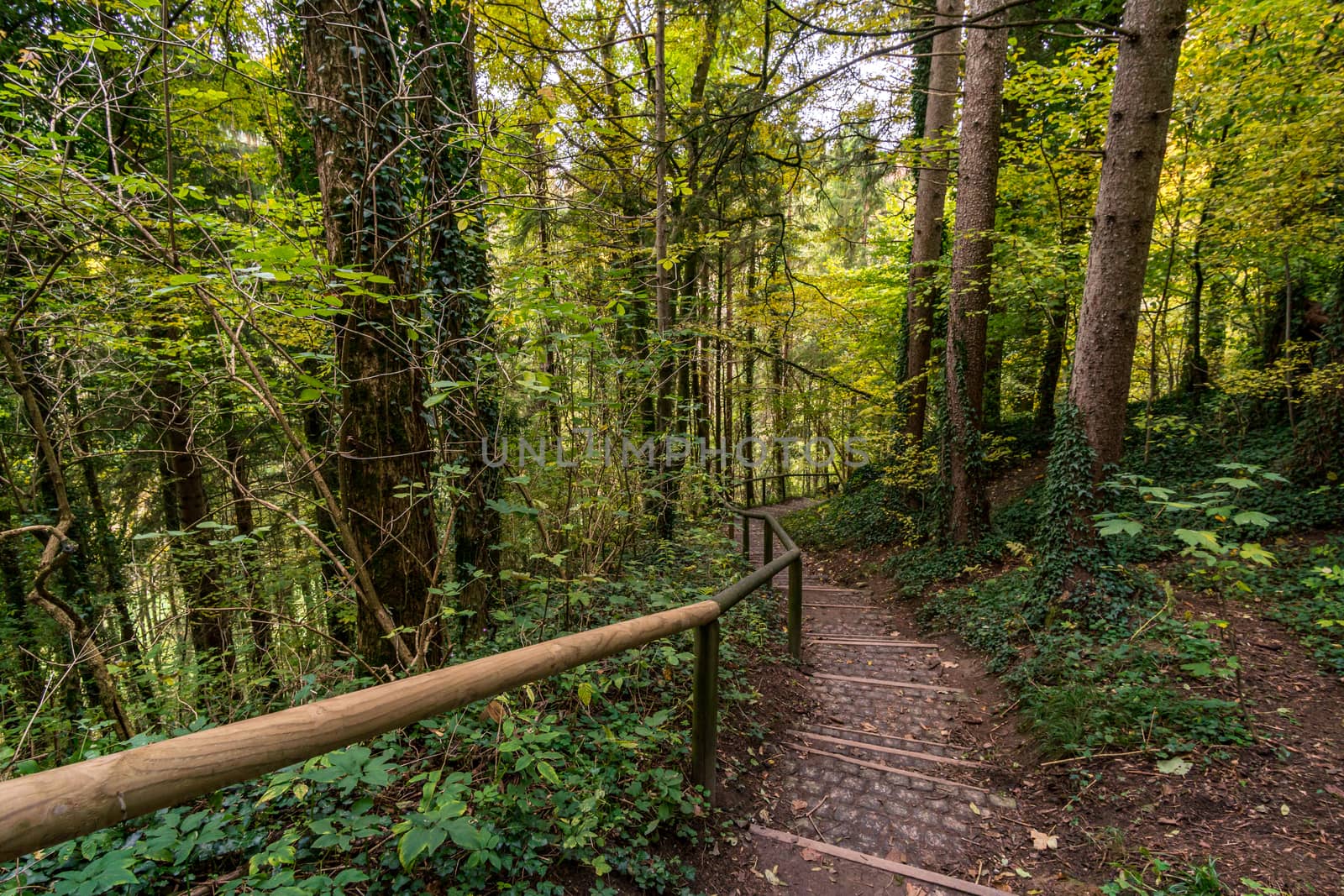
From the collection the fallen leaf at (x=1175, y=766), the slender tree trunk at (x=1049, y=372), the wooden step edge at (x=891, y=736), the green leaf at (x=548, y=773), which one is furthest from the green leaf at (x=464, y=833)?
the slender tree trunk at (x=1049, y=372)

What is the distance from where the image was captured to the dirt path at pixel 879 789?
2.21 meters

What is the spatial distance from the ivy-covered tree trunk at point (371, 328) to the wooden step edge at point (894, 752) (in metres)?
2.48

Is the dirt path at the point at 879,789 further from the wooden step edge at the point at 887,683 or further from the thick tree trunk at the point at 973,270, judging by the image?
the thick tree trunk at the point at 973,270

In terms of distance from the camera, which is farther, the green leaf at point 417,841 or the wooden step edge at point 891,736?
the wooden step edge at point 891,736

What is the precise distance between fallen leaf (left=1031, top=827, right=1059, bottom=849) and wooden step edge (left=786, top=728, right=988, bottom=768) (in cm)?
53

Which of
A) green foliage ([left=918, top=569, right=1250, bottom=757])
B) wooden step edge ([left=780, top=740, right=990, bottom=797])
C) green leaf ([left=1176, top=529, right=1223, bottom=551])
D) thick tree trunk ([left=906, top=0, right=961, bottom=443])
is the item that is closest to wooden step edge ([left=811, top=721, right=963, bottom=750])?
wooden step edge ([left=780, top=740, right=990, bottom=797])

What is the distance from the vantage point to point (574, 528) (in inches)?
147

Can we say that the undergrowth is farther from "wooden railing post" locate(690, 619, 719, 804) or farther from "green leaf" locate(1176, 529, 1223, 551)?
"green leaf" locate(1176, 529, 1223, 551)

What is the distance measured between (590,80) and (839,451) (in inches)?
452

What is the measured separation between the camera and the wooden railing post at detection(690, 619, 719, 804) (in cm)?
244

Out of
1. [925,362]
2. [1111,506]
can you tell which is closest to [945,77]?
[925,362]

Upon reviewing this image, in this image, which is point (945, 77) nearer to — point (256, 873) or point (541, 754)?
point (541, 754)

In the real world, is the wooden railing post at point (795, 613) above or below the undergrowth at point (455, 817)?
below

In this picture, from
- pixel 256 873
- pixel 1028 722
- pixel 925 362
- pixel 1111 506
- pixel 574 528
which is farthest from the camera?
pixel 925 362
